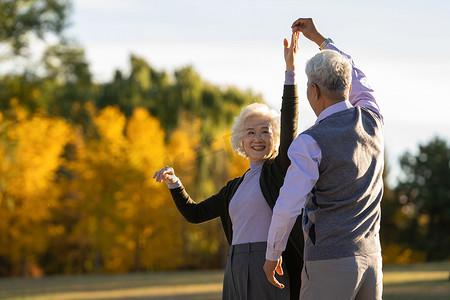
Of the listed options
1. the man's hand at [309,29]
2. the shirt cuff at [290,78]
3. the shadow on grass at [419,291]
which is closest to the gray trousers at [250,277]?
the shirt cuff at [290,78]

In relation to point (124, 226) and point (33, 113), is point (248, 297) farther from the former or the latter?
point (124, 226)

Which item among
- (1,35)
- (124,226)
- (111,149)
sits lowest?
(124,226)

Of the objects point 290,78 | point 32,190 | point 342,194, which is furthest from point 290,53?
point 32,190

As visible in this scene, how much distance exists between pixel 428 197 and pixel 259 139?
36982mm

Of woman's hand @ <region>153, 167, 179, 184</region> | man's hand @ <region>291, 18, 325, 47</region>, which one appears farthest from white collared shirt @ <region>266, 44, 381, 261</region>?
woman's hand @ <region>153, 167, 179, 184</region>

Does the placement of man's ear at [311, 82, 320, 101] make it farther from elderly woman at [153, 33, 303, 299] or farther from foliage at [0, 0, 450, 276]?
foliage at [0, 0, 450, 276]

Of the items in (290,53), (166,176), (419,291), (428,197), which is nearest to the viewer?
(290,53)

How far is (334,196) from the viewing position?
3.39m

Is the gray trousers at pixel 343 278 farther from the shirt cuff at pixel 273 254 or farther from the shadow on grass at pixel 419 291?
the shadow on grass at pixel 419 291

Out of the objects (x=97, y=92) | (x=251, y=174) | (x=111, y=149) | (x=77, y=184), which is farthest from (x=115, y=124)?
(x=251, y=174)

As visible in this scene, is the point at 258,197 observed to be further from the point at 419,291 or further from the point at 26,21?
the point at 26,21

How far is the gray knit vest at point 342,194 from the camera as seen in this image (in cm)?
338

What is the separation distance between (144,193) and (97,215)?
2.41 m

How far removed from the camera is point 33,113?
2047 centimetres
